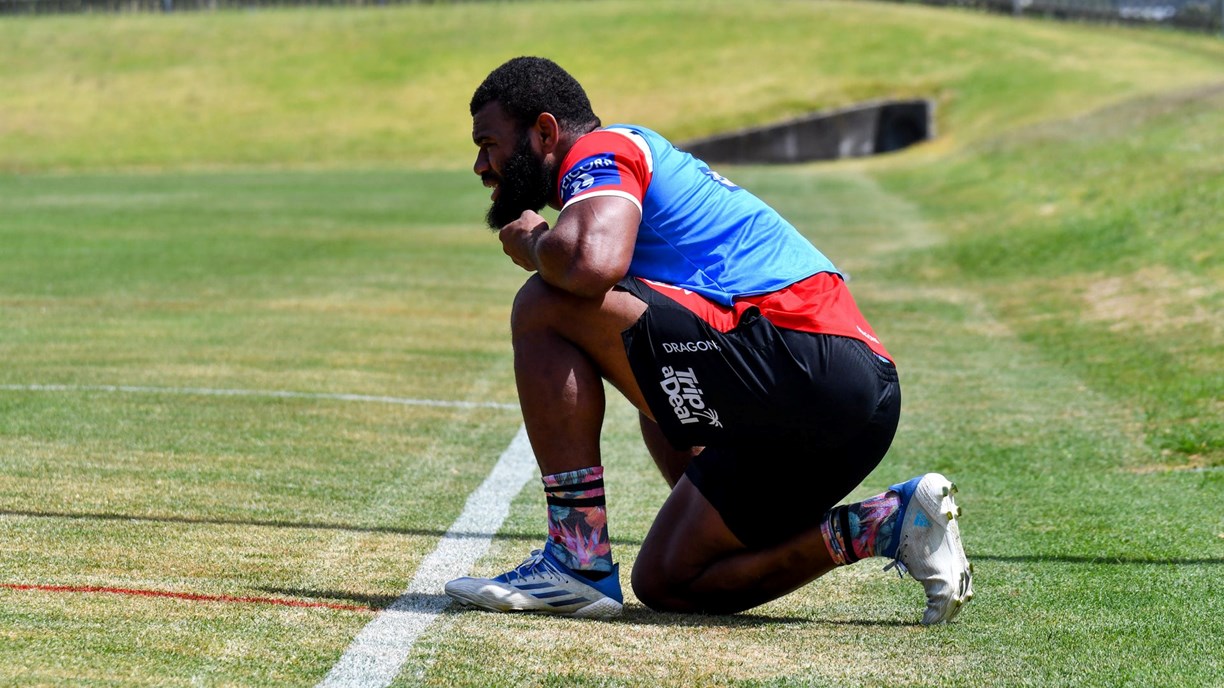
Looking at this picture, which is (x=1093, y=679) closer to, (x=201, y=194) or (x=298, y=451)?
(x=298, y=451)

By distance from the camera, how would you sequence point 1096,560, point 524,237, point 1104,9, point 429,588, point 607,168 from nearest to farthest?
1. point 607,168
2. point 524,237
3. point 429,588
4. point 1096,560
5. point 1104,9

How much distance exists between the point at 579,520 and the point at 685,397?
49 cm

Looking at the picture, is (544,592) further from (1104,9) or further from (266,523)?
(1104,9)

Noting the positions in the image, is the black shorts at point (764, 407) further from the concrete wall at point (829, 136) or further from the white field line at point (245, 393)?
the concrete wall at point (829, 136)

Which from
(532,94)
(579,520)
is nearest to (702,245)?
(532,94)

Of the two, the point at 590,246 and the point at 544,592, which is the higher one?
the point at 590,246

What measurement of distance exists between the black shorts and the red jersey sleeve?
0.95 feet

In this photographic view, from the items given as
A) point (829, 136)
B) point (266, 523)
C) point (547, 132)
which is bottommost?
point (829, 136)

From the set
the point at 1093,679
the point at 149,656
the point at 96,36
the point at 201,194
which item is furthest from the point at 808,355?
the point at 96,36

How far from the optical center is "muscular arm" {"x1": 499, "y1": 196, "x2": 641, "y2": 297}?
405 centimetres

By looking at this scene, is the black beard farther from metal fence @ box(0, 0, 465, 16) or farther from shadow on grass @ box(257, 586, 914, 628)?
metal fence @ box(0, 0, 465, 16)

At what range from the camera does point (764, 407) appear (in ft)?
13.9

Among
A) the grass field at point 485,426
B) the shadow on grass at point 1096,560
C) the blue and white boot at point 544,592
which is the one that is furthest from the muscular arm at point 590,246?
the shadow on grass at point 1096,560

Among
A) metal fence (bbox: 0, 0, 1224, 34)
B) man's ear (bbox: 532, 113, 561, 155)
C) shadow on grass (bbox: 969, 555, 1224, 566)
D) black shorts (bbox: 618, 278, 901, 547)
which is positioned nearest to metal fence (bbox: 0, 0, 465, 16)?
metal fence (bbox: 0, 0, 1224, 34)
